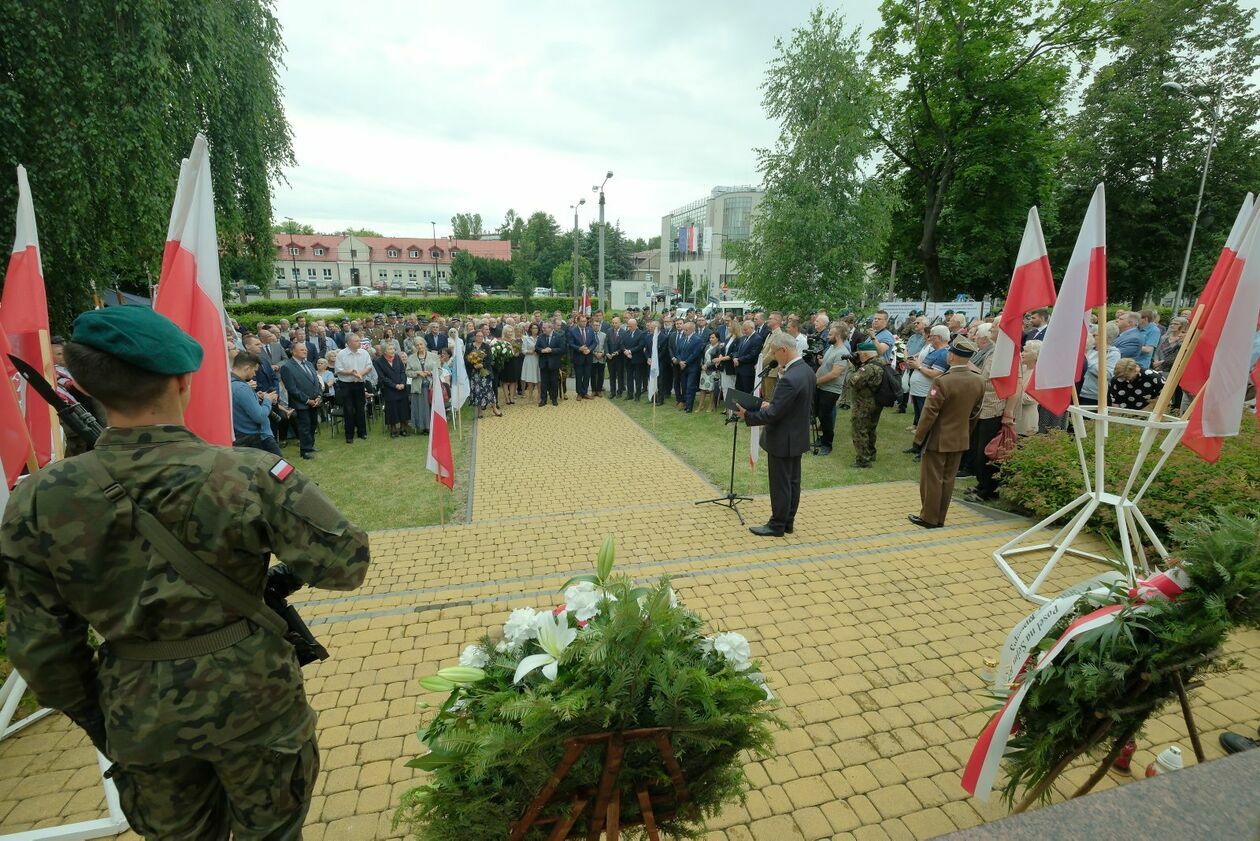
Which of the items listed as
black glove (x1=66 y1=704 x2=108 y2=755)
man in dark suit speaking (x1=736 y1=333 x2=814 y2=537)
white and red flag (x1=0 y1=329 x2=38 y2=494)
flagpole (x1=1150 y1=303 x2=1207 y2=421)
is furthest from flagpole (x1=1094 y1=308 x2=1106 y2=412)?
white and red flag (x1=0 y1=329 x2=38 y2=494)

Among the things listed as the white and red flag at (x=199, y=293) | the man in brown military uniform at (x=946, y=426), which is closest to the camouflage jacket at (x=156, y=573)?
the white and red flag at (x=199, y=293)

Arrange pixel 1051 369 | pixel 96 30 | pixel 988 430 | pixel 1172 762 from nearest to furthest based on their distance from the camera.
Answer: pixel 1172 762 < pixel 1051 369 < pixel 988 430 < pixel 96 30

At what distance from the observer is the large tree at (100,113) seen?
30.0ft

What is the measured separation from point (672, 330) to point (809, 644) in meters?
11.4

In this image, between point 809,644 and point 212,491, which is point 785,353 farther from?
point 212,491

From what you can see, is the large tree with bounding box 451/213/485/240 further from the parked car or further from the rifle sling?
the rifle sling

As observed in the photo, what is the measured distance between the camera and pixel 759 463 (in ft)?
32.4

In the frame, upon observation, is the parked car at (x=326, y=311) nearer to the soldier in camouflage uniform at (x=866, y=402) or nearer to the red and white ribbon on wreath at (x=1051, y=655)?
the soldier in camouflage uniform at (x=866, y=402)

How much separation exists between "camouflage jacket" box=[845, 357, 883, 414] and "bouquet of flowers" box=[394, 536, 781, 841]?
7.91 metres

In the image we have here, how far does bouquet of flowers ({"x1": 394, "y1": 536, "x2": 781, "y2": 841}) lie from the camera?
188 centimetres

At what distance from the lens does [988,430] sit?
8.25 m

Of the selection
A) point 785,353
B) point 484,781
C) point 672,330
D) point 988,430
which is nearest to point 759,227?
point 672,330

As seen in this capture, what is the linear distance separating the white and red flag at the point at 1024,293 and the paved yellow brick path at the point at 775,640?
199 centimetres

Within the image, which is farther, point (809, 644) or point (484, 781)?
point (809, 644)
